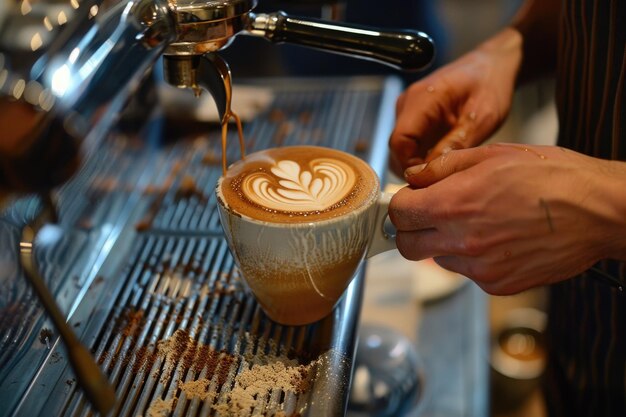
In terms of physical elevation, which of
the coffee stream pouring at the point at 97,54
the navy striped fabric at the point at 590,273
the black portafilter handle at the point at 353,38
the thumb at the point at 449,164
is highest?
the coffee stream pouring at the point at 97,54

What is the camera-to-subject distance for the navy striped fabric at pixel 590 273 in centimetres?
73

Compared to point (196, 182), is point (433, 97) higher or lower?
higher

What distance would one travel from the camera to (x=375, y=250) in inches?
27.3

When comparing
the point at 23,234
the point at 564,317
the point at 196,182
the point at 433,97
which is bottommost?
the point at 564,317

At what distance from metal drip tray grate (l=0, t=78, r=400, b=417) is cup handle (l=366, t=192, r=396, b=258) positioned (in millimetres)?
73

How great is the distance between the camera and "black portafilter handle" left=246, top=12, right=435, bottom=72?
2.19ft

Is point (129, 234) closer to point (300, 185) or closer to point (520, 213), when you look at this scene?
point (300, 185)

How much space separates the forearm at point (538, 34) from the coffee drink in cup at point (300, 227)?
0.34 m

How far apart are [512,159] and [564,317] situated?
0.49 metres

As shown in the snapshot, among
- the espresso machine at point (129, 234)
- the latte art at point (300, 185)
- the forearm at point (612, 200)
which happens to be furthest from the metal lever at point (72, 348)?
the forearm at point (612, 200)

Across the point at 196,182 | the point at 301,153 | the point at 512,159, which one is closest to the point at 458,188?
the point at 512,159

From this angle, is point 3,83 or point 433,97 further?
point 433,97

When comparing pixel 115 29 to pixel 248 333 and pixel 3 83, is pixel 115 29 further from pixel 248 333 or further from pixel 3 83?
pixel 248 333

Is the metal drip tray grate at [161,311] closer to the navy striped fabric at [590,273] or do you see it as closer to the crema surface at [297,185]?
the crema surface at [297,185]
